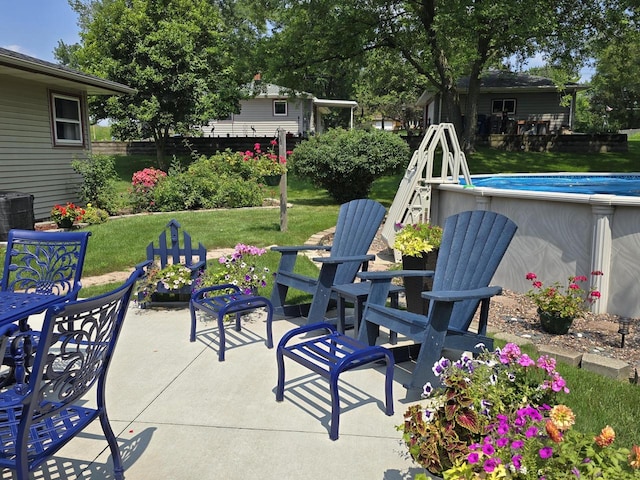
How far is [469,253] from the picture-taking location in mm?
3381

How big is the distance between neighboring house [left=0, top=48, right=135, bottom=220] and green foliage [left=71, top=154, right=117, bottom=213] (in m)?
0.52

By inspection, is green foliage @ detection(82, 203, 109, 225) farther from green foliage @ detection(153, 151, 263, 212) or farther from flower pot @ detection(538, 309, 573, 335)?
flower pot @ detection(538, 309, 573, 335)

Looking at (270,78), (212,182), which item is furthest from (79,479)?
(270,78)

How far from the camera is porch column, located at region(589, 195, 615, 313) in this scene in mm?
4422

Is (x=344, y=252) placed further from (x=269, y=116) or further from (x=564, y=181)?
(x=269, y=116)

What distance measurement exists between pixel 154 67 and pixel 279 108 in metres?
10.8

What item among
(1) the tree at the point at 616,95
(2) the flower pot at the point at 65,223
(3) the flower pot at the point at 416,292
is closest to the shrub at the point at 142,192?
(2) the flower pot at the point at 65,223

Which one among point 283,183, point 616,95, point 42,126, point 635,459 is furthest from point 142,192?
point 616,95

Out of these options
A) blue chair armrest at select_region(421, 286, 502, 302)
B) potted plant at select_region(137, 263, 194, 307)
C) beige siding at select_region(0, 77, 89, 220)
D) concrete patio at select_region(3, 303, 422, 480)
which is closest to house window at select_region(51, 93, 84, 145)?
beige siding at select_region(0, 77, 89, 220)

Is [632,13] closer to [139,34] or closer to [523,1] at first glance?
[523,1]

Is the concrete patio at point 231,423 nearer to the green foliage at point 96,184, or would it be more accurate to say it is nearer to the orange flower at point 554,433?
the orange flower at point 554,433

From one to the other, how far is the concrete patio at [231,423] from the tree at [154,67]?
14.8m

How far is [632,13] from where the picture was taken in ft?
48.2

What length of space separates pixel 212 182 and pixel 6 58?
170 inches
